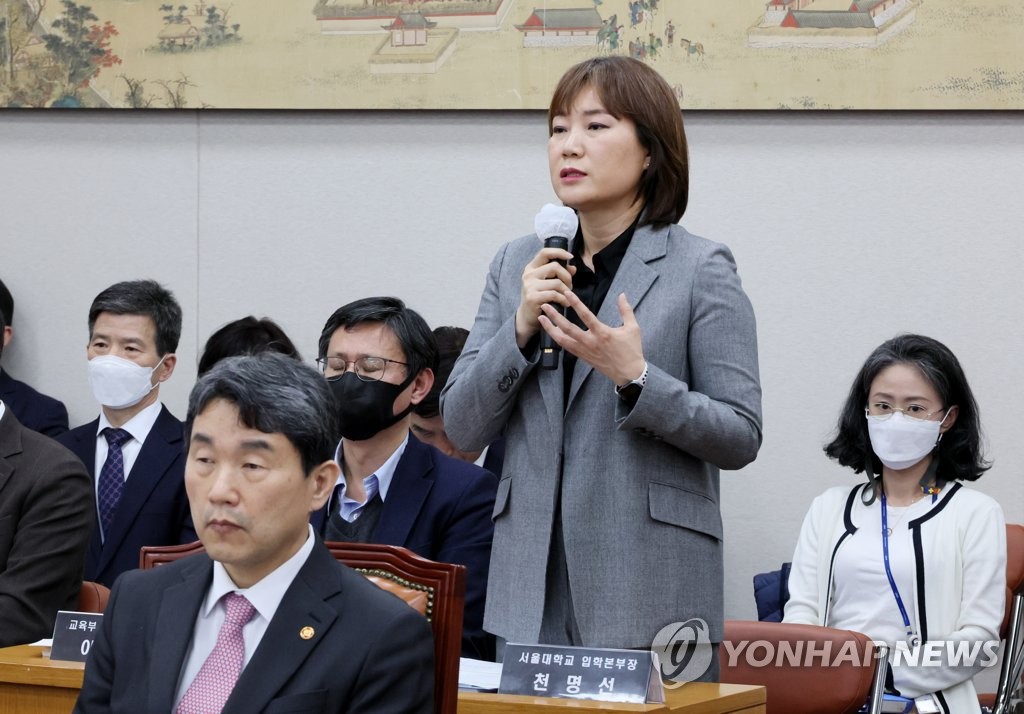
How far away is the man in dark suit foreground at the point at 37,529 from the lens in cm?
301

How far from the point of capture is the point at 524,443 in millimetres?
2184

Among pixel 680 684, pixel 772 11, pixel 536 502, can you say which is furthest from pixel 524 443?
pixel 772 11

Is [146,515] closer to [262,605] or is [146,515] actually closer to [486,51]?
[486,51]

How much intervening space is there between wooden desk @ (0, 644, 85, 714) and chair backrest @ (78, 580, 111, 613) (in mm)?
801

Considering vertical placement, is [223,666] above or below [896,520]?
below

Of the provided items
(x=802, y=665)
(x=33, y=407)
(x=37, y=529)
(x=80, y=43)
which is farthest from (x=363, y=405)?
(x=80, y=43)

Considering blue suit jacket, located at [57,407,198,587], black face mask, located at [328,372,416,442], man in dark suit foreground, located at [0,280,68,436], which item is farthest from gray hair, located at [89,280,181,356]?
black face mask, located at [328,372,416,442]

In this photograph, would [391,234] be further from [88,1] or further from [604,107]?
[604,107]

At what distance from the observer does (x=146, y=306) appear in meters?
4.11

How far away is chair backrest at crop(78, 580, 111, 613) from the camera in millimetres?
3084

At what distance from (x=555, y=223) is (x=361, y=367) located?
92 cm

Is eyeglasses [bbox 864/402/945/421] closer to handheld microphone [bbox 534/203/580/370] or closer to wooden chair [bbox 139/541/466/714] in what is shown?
handheld microphone [bbox 534/203/580/370]

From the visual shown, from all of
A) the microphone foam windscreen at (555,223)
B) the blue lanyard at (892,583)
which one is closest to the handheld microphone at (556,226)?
the microphone foam windscreen at (555,223)

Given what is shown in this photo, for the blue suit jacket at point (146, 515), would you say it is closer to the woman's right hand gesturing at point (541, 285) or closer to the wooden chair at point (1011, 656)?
the woman's right hand gesturing at point (541, 285)
